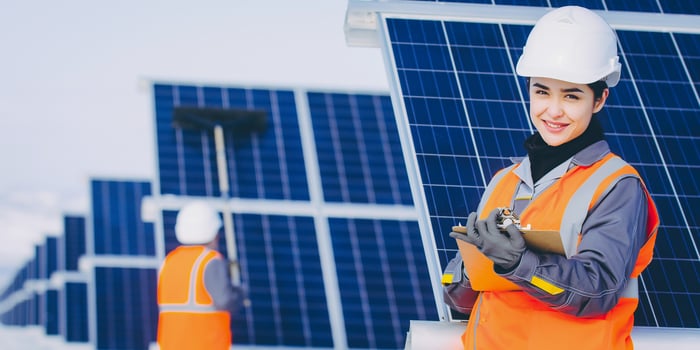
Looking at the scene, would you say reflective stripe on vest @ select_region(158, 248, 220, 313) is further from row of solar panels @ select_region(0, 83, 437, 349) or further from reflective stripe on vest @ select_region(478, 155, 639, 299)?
row of solar panels @ select_region(0, 83, 437, 349)

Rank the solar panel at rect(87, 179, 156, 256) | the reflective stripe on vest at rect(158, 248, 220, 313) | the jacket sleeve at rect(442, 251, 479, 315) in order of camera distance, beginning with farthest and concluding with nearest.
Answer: the solar panel at rect(87, 179, 156, 256) < the reflective stripe on vest at rect(158, 248, 220, 313) < the jacket sleeve at rect(442, 251, 479, 315)

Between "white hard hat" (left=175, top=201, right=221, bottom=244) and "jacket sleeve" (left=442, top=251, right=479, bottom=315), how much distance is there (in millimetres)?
4284

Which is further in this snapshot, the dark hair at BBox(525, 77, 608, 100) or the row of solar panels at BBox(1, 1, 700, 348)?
the row of solar panels at BBox(1, 1, 700, 348)

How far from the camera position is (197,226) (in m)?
8.25

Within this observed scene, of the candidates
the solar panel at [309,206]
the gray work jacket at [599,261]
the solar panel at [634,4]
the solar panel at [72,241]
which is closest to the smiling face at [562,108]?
the gray work jacket at [599,261]

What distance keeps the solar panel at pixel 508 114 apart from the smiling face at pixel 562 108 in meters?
1.30

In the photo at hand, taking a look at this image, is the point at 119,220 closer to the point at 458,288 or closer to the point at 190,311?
the point at 190,311

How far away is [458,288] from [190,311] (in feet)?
12.6

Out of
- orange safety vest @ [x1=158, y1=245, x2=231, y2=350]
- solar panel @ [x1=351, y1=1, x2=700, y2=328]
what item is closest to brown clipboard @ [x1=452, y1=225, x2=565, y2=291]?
solar panel @ [x1=351, y1=1, x2=700, y2=328]

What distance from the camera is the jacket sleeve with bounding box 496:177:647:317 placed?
10.8 ft

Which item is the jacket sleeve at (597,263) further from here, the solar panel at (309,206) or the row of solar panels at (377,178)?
the solar panel at (309,206)

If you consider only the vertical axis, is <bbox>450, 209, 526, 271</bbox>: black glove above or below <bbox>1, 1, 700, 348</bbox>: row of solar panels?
below

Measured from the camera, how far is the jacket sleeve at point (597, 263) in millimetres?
3279

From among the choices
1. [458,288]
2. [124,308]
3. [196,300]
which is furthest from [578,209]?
[124,308]
